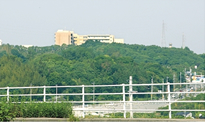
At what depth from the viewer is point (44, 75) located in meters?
132

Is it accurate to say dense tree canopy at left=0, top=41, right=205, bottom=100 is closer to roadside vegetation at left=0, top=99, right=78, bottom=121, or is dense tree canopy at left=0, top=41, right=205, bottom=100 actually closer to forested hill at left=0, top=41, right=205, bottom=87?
forested hill at left=0, top=41, right=205, bottom=87

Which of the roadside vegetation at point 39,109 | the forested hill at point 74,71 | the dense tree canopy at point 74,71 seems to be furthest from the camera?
the forested hill at point 74,71

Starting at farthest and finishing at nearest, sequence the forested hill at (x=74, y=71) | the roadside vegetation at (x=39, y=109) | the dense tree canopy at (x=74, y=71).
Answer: the forested hill at (x=74, y=71)
the dense tree canopy at (x=74, y=71)
the roadside vegetation at (x=39, y=109)

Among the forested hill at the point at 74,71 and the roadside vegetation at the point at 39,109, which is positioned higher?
the forested hill at the point at 74,71

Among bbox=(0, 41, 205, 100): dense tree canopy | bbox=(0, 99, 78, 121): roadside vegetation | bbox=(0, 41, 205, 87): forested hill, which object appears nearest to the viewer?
bbox=(0, 99, 78, 121): roadside vegetation

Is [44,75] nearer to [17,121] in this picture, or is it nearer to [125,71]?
[125,71]

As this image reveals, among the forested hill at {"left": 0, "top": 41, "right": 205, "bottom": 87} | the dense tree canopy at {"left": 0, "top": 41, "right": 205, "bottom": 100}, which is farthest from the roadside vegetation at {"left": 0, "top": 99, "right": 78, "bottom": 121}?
the dense tree canopy at {"left": 0, "top": 41, "right": 205, "bottom": 100}

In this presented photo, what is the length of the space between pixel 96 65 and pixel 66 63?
27.6 ft

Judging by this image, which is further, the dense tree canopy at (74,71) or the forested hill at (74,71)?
the forested hill at (74,71)

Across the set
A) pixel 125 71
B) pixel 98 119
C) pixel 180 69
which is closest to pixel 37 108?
pixel 98 119

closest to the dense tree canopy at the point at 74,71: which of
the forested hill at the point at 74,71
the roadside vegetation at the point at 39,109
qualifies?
the forested hill at the point at 74,71

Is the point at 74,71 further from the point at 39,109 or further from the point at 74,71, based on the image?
the point at 39,109

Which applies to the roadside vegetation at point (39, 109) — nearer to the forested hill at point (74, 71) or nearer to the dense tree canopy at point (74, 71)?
the forested hill at point (74, 71)

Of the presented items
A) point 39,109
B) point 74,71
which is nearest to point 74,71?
point 74,71
